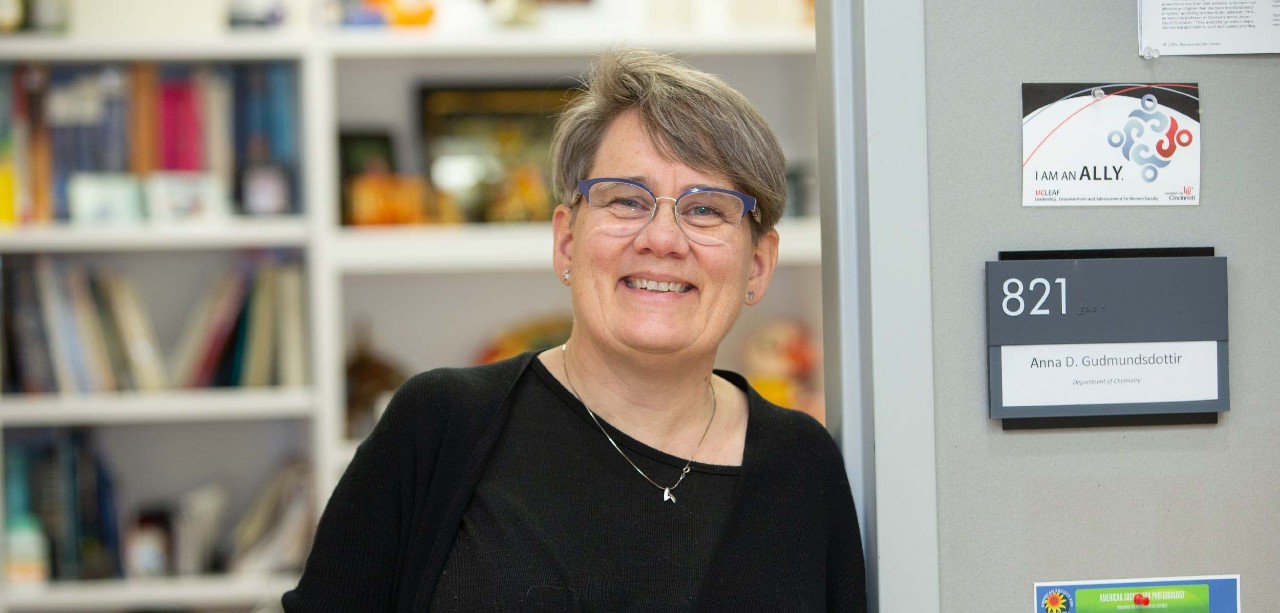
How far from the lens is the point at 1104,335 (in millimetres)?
1138

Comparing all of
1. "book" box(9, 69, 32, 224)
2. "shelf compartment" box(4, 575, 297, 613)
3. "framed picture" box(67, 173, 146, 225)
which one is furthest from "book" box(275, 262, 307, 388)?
"book" box(9, 69, 32, 224)

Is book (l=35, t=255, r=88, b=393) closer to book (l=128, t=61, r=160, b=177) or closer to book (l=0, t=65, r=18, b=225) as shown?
book (l=0, t=65, r=18, b=225)

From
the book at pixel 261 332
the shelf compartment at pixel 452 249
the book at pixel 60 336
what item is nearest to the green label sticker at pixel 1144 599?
the shelf compartment at pixel 452 249

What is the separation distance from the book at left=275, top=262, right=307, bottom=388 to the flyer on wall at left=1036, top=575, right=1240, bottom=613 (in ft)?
6.87

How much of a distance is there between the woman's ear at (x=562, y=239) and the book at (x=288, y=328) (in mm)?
1658

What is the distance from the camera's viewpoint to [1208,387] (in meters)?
1.15

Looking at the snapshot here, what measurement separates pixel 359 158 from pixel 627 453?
6.01ft

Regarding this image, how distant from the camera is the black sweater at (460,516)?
3.94ft

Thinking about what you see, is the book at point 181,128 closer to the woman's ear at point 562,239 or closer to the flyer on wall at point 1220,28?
the woman's ear at point 562,239

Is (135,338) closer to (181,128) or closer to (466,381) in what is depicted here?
(181,128)

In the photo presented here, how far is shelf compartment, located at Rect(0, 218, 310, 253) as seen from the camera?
2.67m

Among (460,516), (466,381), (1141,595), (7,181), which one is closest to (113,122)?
(7,181)

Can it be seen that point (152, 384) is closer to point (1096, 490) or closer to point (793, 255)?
point (793, 255)

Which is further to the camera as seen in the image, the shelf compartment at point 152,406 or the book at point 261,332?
the book at point 261,332
